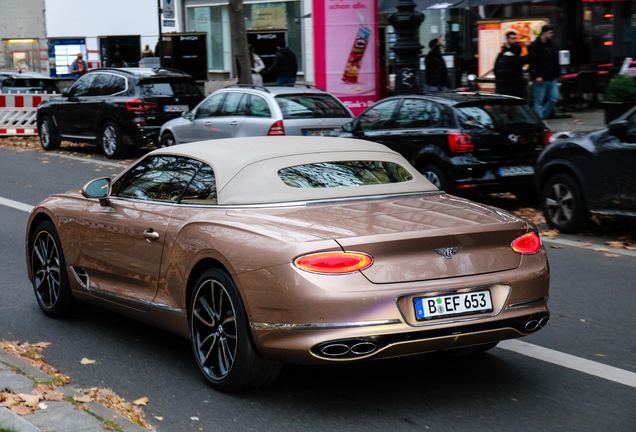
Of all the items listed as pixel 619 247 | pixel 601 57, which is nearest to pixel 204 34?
pixel 601 57

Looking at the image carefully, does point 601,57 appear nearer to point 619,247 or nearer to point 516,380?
point 619,247

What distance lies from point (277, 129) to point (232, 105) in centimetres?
167

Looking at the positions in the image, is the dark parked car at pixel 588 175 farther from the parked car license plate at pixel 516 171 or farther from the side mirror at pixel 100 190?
the side mirror at pixel 100 190

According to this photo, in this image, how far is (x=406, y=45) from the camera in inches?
634

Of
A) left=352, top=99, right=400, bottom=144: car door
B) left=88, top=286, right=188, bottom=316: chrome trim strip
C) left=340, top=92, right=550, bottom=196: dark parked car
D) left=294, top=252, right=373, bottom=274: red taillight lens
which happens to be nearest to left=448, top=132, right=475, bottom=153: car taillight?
left=340, top=92, right=550, bottom=196: dark parked car

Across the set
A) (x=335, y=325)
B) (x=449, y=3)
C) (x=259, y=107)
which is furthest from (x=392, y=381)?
(x=449, y=3)

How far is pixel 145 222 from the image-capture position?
5648mm

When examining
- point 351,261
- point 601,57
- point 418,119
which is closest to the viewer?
point 351,261

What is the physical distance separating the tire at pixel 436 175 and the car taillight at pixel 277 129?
2998 millimetres

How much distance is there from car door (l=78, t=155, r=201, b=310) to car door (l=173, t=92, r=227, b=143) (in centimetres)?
940

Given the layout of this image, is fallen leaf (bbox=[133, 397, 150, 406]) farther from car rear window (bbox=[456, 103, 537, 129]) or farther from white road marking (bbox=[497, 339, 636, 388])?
car rear window (bbox=[456, 103, 537, 129])

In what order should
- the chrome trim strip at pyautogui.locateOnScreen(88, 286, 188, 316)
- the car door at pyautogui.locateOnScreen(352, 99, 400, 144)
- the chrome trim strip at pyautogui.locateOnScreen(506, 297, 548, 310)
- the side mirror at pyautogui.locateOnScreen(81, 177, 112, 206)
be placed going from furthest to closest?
the car door at pyautogui.locateOnScreen(352, 99, 400, 144), the side mirror at pyautogui.locateOnScreen(81, 177, 112, 206), the chrome trim strip at pyautogui.locateOnScreen(88, 286, 188, 316), the chrome trim strip at pyautogui.locateOnScreen(506, 297, 548, 310)

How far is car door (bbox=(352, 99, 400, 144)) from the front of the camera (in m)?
12.4

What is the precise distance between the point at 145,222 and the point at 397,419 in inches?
80.7
